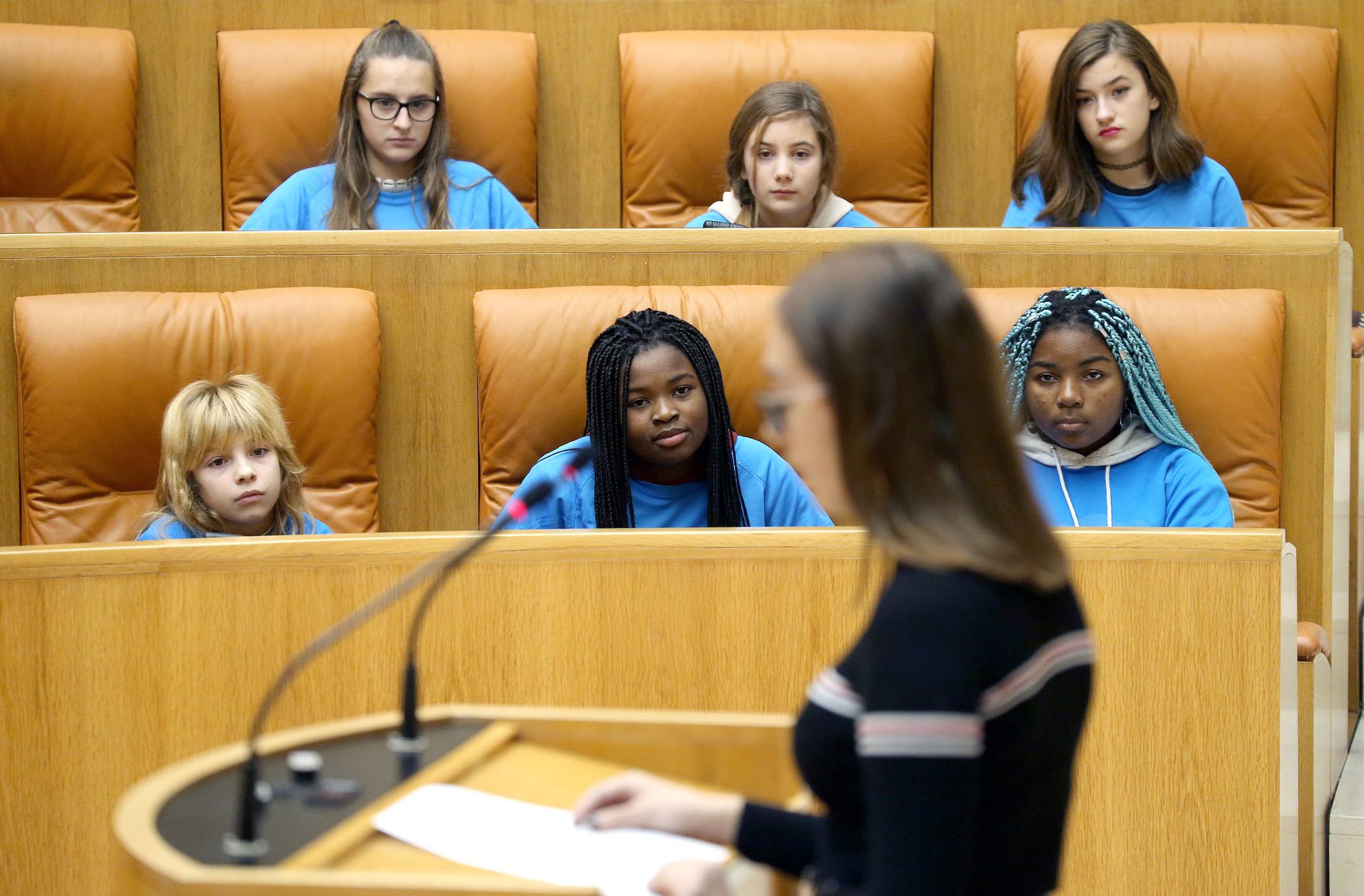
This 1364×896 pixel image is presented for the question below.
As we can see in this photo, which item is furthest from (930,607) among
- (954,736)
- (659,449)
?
(659,449)

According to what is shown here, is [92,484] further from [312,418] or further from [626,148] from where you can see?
[626,148]

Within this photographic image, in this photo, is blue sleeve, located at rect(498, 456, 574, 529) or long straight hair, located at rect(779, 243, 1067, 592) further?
blue sleeve, located at rect(498, 456, 574, 529)

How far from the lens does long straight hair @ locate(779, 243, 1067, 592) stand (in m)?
0.49

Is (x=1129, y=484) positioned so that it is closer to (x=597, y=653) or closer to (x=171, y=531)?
(x=597, y=653)

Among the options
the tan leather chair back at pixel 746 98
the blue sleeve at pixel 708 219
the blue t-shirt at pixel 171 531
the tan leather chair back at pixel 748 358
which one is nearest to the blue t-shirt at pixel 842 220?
the blue sleeve at pixel 708 219

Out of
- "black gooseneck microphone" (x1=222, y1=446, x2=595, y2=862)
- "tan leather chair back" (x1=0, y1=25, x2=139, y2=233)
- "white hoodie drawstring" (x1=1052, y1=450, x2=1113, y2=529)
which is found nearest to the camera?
"black gooseneck microphone" (x1=222, y1=446, x2=595, y2=862)

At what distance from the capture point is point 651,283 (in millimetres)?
1443

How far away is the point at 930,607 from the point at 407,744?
29cm

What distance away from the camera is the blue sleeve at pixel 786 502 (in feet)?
4.37

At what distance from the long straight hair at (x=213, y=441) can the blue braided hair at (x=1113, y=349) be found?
0.60 meters

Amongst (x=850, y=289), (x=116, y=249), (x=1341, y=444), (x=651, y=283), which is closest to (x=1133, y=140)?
(x=1341, y=444)

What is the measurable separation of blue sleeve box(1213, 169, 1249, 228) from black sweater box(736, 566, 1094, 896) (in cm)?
119

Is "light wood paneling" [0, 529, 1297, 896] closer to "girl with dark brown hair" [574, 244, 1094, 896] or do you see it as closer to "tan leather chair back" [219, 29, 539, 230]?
"girl with dark brown hair" [574, 244, 1094, 896]

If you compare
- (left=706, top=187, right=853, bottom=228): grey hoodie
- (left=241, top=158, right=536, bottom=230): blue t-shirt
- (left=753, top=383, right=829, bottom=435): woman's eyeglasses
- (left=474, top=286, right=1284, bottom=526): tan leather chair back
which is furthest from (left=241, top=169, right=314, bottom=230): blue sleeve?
(left=753, top=383, right=829, bottom=435): woman's eyeglasses
